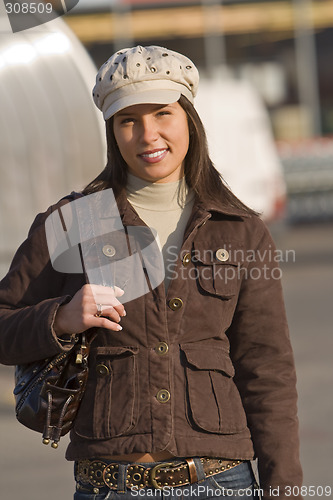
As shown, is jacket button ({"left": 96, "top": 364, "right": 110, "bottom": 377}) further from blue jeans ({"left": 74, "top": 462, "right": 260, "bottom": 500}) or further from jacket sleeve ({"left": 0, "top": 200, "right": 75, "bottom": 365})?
blue jeans ({"left": 74, "top": 462, "right": 260, "bottom": 500})

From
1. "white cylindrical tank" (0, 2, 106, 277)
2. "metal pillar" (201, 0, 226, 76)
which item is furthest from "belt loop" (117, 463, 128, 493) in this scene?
"metal pillar" (201, 0, 226, 76)

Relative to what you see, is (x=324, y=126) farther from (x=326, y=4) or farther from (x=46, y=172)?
(x=46, y=172)

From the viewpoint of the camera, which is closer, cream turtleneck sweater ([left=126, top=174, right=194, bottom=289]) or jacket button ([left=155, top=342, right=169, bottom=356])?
jacket button ([left=155, top=342, right=169, bottom=356])

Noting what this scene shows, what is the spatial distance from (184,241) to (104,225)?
0.20 metres

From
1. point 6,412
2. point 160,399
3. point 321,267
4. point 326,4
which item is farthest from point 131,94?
point 326,4

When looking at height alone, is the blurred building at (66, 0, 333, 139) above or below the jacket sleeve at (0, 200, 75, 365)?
above

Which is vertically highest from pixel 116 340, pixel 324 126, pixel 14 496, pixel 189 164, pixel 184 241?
Answer: pixel 324 126

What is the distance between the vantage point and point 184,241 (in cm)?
260

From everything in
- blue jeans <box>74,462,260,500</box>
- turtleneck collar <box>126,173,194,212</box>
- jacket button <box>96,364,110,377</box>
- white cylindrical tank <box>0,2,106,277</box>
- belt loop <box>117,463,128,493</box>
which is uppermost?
white cylindrical tank <box>0,2,106,277</box>

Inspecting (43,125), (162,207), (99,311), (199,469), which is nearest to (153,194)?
(162,207)

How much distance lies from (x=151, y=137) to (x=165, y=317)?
430mm

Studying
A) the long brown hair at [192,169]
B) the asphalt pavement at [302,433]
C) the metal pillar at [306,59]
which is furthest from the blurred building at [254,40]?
the long brown hair at [192,169]

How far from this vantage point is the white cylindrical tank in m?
7.24

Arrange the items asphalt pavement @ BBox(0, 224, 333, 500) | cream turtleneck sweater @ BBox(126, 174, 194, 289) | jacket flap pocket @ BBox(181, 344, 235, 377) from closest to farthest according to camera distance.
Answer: jacket flap pocket @ BBox(181, 344, 235, 377) → cream turtleneck sweater @ BBox(126, 174, 194, 289) → asphalt pavement @ BBox(0, 224, 333, 500)
